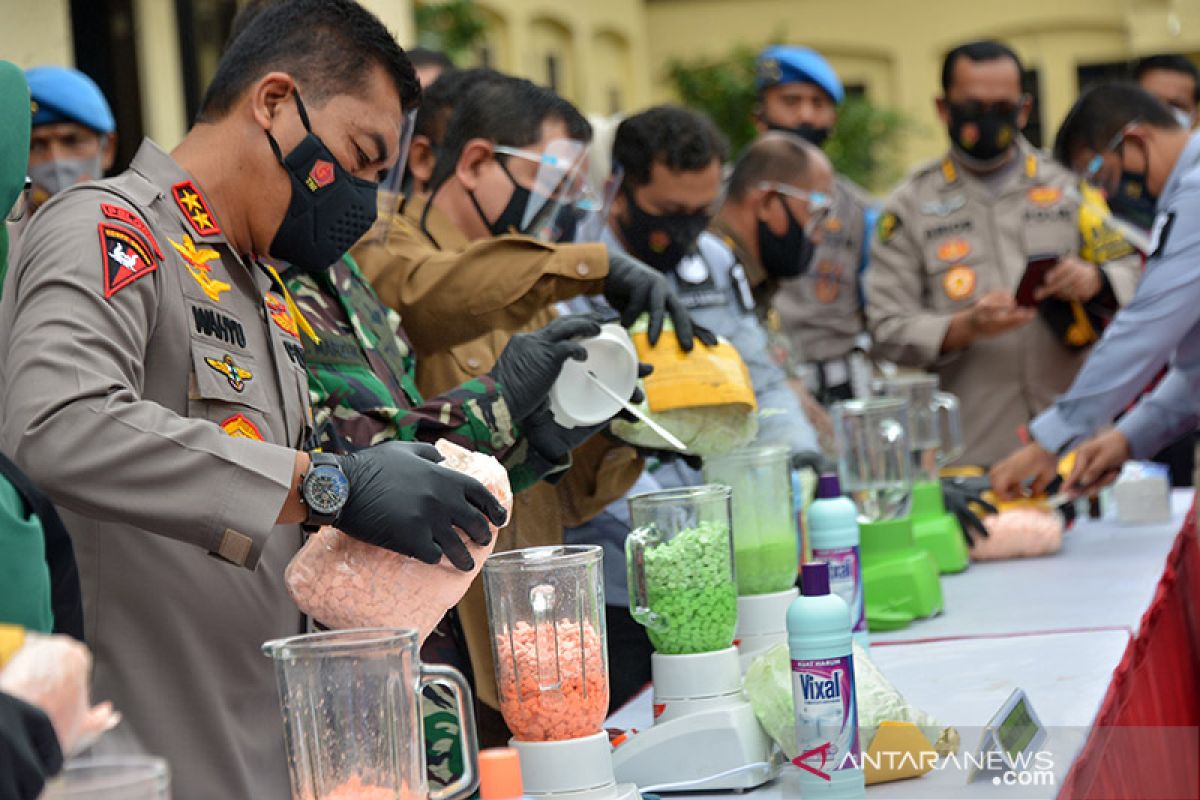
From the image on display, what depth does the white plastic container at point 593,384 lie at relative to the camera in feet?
7.70

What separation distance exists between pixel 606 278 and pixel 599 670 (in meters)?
1.03

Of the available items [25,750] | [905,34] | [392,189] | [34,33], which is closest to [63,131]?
[34,33]

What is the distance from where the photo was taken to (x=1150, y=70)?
21.5ft

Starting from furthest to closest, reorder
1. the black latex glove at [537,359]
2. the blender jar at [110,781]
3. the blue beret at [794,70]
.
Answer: the blue beret at [794,70], the black latex glove at [537,359], the blender jar at [110,781]

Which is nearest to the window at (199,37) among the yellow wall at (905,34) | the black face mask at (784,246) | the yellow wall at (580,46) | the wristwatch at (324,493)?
the black face mask at (784,246)

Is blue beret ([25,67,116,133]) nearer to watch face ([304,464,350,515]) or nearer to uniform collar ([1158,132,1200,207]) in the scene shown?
watch face ([304,464,350,515])

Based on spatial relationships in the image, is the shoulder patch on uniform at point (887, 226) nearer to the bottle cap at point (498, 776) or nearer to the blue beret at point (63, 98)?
the blue beret at point (63, 98)

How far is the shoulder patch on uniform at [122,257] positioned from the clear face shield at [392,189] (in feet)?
3.17

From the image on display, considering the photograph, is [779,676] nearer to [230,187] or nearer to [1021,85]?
[230,187]

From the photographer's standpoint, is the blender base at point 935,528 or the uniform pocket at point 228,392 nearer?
the uniform pocket at point 228,392

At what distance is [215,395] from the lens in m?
1.87

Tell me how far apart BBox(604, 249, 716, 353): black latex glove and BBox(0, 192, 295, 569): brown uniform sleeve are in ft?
3.15

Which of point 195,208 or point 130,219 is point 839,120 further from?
point 130,219

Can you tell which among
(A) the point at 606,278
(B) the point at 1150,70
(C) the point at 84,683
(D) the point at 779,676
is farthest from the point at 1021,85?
(C) the point at 84,683
